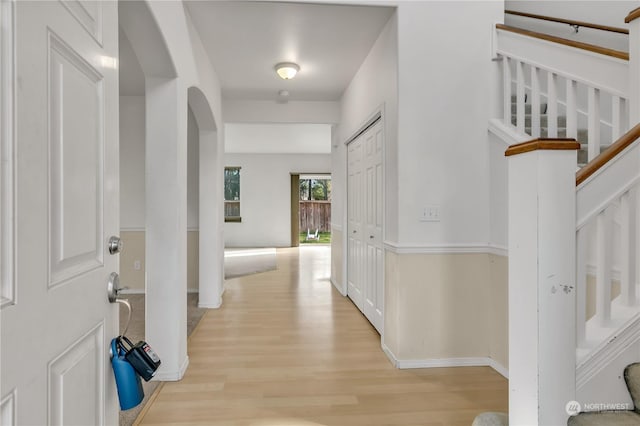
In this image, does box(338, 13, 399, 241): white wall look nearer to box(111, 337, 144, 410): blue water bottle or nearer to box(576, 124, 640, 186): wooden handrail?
box(576, 124, 640, 186): wooden handrail

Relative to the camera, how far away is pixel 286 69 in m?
3.89

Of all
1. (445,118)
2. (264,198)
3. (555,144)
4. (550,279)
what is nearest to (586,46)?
(445,118)

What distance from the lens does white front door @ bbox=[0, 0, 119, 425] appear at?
2.25ft

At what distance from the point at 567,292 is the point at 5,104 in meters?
1.63

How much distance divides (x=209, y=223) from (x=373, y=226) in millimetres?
1864

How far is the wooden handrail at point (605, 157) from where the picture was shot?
1.36m

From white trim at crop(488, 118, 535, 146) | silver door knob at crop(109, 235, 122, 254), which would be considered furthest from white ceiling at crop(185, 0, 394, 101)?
silver door knob at crop(109, 235, 122, 254)

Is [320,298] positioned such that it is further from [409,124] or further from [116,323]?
[116,323]

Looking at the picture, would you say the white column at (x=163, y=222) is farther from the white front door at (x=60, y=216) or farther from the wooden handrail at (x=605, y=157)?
the wooden handrail at (x=605, y=157)

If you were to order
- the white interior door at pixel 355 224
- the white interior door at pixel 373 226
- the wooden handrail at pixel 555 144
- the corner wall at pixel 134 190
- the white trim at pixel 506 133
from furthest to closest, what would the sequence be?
the corner wall at pixel 134 190
the white interior door at pixel 355 224
the white interior door at pixel 373 226
the white trim at pixel 506 133
the wooden handrail at pixel 555 144

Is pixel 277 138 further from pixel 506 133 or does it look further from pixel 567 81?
pixel 567 81

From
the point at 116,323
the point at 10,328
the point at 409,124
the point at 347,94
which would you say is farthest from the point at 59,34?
the point at 347,94

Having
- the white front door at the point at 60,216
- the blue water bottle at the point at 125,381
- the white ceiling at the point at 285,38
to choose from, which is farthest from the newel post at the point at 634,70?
the blue water bottle at the point at 125,381

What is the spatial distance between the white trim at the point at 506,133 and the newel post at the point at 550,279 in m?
1.21
